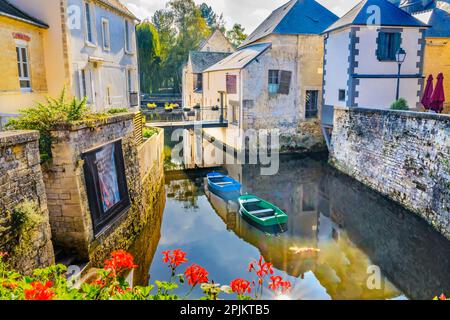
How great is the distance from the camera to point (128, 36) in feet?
61.5

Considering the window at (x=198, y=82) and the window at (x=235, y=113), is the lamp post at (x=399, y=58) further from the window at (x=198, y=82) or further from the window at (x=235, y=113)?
the window at (x=198, y=82)

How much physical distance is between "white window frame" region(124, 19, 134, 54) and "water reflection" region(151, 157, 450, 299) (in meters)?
8.07

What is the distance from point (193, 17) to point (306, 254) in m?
47.9

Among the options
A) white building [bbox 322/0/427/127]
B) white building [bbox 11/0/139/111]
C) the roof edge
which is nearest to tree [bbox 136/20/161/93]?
white building [bbox 11/0/139/111]

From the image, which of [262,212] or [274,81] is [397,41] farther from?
[262,212]

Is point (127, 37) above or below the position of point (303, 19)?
below

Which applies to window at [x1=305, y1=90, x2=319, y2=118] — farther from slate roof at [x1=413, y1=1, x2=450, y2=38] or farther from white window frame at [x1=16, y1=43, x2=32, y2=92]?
white window frame at [x1=16, y1=43, x2=32, y2=92]

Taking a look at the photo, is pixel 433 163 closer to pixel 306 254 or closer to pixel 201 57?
pixel 306 254

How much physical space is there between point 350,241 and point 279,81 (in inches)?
545

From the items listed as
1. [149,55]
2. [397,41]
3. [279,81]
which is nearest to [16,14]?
[279,81]

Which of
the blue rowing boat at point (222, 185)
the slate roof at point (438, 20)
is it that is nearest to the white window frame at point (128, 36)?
the blue rowing boat at point (222, 185)

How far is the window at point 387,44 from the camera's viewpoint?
58.6 ft

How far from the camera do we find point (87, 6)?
1414 centimetres

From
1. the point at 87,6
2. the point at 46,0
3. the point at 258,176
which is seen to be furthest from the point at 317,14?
the point at 46,0
